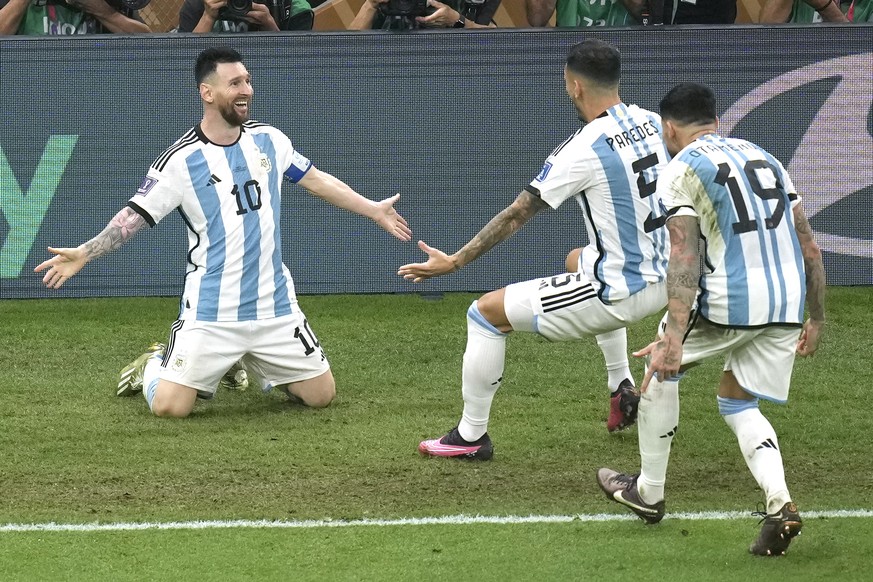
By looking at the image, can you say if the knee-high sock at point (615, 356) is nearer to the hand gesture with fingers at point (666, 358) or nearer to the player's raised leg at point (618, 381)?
the player's raised leg at point (618, 381)

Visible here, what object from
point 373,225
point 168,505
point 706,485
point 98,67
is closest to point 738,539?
point 706,485

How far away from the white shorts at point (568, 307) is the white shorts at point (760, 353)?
0.96 meters

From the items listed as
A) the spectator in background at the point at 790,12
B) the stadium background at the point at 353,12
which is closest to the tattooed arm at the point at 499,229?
the spectator in background at the point at 790,12

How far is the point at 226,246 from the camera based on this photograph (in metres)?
7.31

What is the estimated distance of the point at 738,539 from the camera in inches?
209

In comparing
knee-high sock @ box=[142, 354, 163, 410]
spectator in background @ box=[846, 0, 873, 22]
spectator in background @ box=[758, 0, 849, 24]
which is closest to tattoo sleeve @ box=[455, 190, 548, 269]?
knee-high sock @ box=[142, 354, 163, 410]

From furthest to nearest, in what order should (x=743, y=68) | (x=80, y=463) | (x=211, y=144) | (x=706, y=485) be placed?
(x=743, y=68) < (x=211, y=144) < (x=80, y=463) < (x=706, y=485)

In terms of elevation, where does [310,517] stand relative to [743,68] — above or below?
below

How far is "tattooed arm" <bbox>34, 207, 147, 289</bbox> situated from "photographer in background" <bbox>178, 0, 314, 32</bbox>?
2.96 m

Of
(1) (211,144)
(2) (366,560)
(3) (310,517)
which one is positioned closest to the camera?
(2) (366,560)

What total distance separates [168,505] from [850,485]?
2.97m

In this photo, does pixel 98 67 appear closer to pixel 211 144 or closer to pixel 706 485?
pixel 211 144

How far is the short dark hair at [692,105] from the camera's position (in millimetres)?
5246

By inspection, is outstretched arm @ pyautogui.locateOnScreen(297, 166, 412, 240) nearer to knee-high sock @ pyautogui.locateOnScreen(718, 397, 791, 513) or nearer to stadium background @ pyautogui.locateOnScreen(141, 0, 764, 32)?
knee-high sock @ pyautogui.locateOnScreen(718, 397, 791, 513)
